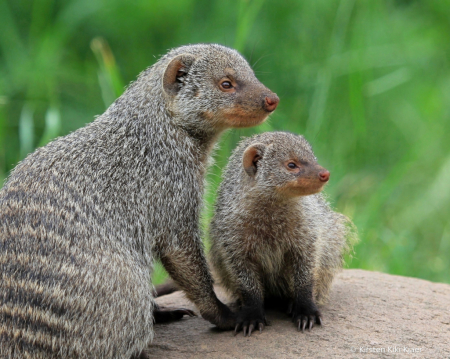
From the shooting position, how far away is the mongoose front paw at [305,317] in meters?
4.16

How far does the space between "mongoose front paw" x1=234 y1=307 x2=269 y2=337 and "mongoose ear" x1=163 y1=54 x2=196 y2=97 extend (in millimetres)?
1571

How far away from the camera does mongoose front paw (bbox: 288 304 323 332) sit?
164 inches

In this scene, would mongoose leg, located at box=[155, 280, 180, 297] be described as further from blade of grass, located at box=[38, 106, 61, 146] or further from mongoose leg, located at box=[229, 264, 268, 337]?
blade of grass, located at box=[38, 106, 61, 146]

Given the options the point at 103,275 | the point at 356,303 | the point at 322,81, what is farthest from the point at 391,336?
the point at 322,81

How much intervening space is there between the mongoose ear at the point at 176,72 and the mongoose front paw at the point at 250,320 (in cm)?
157

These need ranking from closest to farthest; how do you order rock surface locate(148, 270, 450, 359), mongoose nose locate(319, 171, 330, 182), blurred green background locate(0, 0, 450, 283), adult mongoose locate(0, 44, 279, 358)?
1. adult mongoose locate(0, 44, 279, 358)
2. rock surface locate(148, 270, 450, 359)
3. mongoose nose locate(319, 171, 330, 182)
4. blurred green background locate(0, 0, 450, 283)

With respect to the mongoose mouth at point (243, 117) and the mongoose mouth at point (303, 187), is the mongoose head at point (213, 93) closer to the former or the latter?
the mongoose mouth at point (243, 117)

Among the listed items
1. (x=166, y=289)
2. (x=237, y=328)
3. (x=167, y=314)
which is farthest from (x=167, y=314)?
(x=237, y=328)

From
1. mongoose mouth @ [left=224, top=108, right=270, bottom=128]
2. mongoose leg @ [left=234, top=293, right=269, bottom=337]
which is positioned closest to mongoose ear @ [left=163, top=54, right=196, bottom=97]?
mongoose mouth @ [left=224, top=108, right=270, bottom=128]

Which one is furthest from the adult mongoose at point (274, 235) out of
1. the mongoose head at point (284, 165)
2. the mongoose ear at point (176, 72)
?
the mongoose ear at point (176, 72)

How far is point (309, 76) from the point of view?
7.60m

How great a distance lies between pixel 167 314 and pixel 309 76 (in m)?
3.96

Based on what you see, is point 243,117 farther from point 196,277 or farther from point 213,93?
point 196,277

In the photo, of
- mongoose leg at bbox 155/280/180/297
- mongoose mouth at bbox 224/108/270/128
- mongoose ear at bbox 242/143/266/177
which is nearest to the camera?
mongoose mouth at bbox 224/108/270/128
